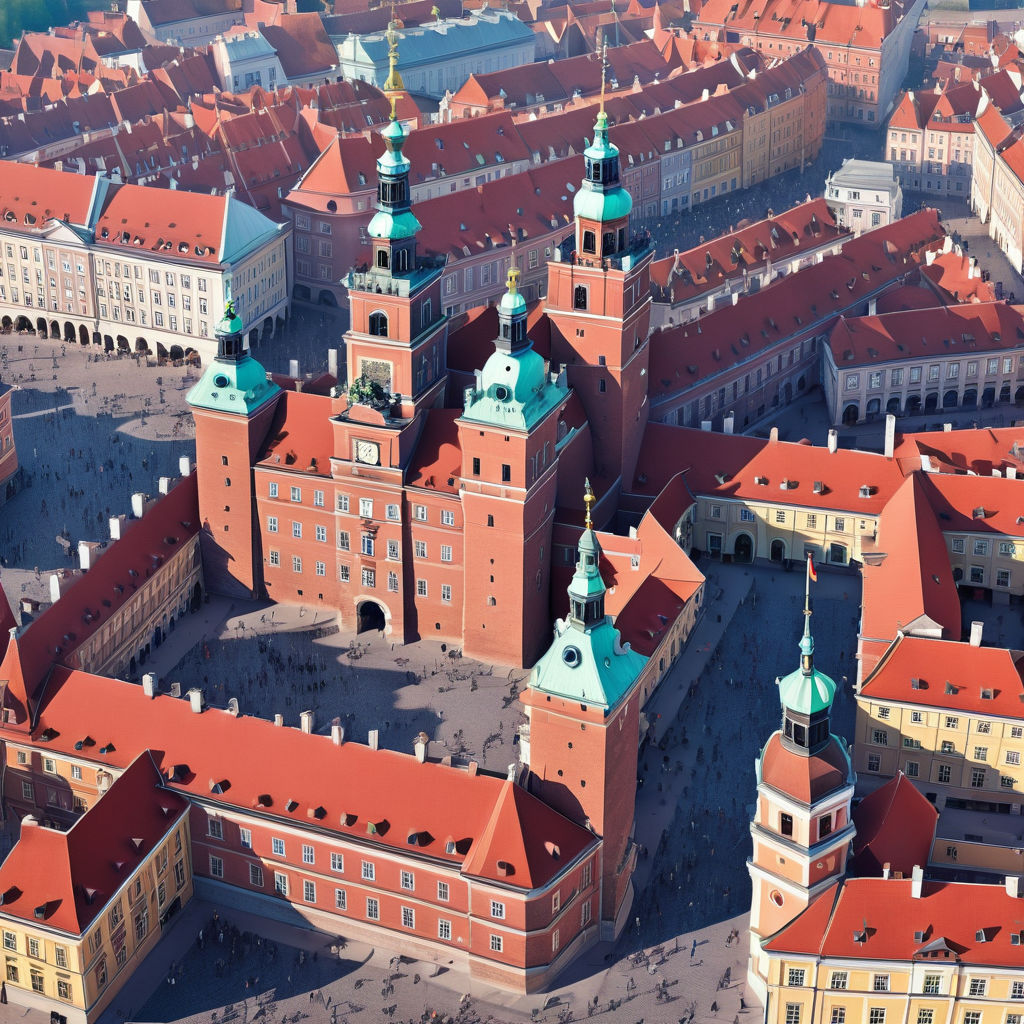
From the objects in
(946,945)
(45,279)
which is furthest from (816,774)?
(45,279)

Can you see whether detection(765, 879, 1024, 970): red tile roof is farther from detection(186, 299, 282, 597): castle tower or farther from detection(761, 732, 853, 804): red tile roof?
detection(186, 299, 282, 597): castle tower

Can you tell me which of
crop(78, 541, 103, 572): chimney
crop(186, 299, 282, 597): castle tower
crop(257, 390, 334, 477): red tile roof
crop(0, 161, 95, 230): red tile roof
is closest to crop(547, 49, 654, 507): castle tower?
crop(257, 390, 334, 477): red tile roof

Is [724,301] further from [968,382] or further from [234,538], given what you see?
[234,538]

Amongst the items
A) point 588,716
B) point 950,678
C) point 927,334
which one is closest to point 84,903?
point 588,716

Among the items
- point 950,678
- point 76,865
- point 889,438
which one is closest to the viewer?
point 76,865

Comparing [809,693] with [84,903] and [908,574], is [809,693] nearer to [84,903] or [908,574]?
[908,574]

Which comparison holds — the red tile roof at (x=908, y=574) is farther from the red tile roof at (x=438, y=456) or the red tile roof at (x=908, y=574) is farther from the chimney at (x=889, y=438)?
the red tile roof at (x=438, y=456)
